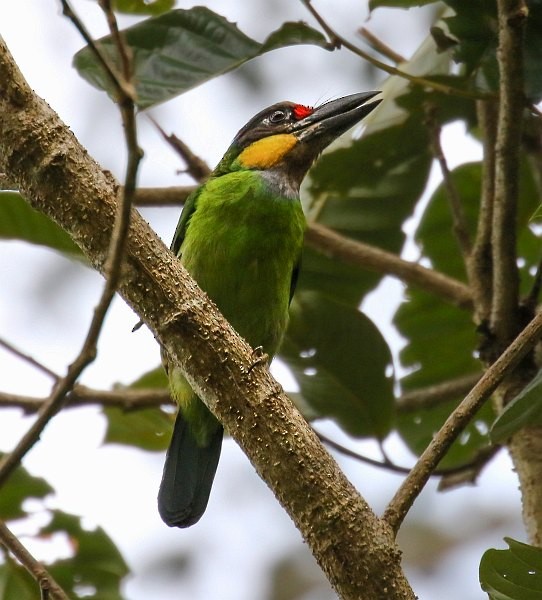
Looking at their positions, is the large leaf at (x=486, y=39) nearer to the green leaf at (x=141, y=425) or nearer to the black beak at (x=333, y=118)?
the black beak at (x=333, y=118)

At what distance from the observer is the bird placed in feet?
10.9

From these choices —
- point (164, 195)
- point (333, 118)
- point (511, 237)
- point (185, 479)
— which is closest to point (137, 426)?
point (185, 479)

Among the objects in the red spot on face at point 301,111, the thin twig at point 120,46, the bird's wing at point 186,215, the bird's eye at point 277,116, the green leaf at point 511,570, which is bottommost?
the green leaf at point 511,570

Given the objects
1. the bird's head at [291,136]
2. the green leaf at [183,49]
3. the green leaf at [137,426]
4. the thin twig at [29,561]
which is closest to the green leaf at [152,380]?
the green leaf at [137,426]

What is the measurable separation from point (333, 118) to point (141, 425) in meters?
1.30

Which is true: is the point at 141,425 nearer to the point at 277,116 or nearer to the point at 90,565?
the point at 90,565

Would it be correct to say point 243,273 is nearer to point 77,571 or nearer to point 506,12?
point 77,571

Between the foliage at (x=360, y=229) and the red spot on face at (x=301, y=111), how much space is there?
390mm

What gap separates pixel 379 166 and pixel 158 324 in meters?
1.75

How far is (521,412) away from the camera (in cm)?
232

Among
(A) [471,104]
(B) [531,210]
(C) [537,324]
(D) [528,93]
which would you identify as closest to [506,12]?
(D) [528,93]

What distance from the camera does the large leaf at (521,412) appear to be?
7.55 feet

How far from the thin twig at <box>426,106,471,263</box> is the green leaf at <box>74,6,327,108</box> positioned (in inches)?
19.1

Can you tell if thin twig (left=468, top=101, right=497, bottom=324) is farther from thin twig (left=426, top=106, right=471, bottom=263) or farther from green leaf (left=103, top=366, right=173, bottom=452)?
green leaf (left=103, top=366, right=173, bottom=452)
